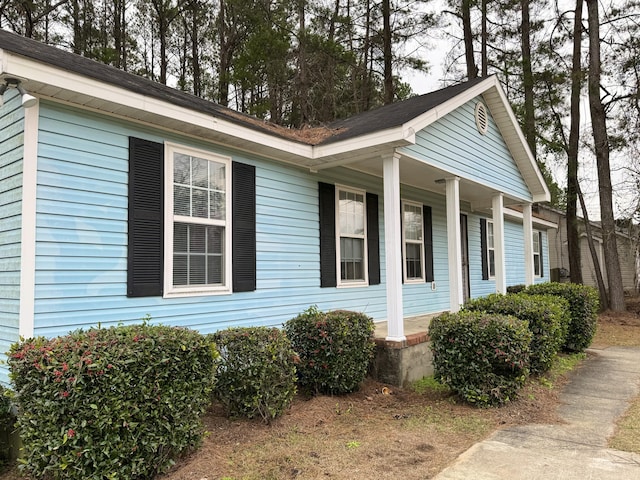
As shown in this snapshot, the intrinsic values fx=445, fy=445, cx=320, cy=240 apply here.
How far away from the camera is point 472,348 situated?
4586 mm

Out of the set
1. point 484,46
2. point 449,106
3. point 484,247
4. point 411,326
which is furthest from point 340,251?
point 484,46

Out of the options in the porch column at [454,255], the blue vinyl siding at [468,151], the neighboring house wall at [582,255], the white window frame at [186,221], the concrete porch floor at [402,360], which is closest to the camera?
the white window frame at [186,221]

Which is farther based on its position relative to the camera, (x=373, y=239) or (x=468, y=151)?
(x=468, y=151)

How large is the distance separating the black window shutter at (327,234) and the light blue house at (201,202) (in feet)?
0.07

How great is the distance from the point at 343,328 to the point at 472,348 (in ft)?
4.40

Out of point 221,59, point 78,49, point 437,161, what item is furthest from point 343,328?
point 78,49

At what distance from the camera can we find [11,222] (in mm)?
3676

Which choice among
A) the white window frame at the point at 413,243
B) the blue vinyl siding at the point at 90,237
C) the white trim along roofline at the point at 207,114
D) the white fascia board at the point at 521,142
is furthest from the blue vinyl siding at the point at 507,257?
the blue vinyl siding at the point at 90,237

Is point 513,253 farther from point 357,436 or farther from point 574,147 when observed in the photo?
point 357,436

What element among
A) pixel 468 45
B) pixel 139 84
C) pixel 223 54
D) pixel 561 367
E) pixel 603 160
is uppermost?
pixel 468 45

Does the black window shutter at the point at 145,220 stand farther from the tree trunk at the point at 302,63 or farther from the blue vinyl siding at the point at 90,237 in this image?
the tree trunk at the point at 302,63

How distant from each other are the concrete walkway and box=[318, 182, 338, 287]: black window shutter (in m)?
3.07

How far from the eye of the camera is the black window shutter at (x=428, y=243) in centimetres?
838

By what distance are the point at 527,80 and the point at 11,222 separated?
560 inches
